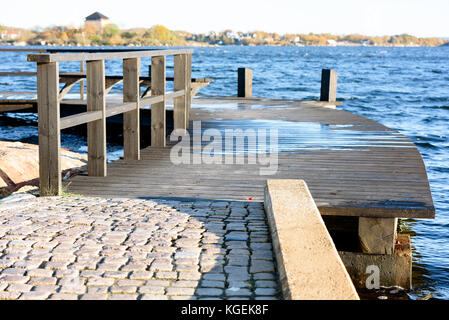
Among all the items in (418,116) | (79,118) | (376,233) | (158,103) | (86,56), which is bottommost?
(418,116)

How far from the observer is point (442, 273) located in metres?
7.39

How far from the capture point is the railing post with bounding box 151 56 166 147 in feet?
27.6

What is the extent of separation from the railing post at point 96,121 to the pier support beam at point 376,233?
113 inches

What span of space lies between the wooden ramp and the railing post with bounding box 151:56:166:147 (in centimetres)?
25

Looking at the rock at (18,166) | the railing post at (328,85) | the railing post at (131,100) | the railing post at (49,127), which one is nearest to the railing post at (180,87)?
the rock at (18,166)

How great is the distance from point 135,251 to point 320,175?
3.13m

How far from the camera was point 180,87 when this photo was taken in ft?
→ 32.2

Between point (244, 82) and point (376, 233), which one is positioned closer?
point (376, 233)

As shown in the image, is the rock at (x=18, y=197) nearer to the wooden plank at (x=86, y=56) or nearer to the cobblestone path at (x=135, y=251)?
the cobblestone path at (x=135, y=251)

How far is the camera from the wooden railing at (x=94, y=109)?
5.50m

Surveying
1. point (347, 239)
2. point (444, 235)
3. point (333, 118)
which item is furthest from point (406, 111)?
point (347, 239)

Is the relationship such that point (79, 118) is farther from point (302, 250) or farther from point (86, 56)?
point (302, 250)

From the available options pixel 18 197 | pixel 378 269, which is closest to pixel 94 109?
pixel 18 197
